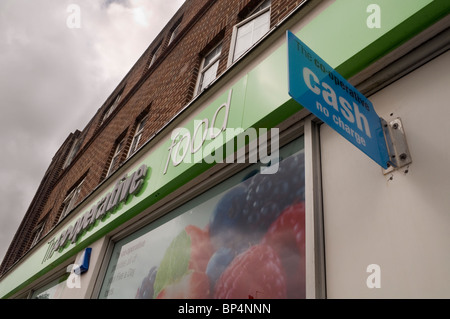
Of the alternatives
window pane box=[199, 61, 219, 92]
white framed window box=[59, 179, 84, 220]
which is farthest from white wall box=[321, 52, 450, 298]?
white framed window box=[59, 179, 84, 220]

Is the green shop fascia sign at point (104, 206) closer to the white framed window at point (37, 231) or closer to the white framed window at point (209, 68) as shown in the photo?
the white framed window at point (209, 68)

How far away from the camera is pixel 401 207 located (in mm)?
2051

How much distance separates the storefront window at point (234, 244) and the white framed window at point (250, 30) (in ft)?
8.20

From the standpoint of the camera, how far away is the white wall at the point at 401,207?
72.1 inches

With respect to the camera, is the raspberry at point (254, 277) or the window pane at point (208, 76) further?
the window pane at point (208, 76)

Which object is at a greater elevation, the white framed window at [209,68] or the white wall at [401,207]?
the white framed window at [209,68]

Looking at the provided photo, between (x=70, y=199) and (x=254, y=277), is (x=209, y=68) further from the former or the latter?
(x=70, y=199)

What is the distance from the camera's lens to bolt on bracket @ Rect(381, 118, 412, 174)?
7.09 feet

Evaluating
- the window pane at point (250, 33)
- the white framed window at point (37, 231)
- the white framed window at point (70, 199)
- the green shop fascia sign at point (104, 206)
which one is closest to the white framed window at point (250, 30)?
Result: the window pane at point (250, 33)

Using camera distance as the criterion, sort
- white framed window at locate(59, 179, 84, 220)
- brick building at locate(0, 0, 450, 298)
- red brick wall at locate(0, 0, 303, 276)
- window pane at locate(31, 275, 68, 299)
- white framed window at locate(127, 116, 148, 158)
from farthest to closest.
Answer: white framed window at locate(59, 179, 84, 220) < white framed window at locate(127, 116, 148, 158) < window pane at locate(31, 275, 68, 299) < red brick wall at locate(0, 0, 303, 276) < brick building at locate(0, 0, 450, 298)

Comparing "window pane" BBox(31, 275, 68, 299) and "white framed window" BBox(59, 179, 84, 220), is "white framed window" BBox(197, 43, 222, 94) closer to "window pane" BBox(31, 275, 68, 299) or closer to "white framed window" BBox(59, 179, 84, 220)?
"window pane" BBox(31, 275, 68, 299)

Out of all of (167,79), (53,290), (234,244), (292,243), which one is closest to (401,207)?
(292,243)

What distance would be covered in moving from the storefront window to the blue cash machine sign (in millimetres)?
888
